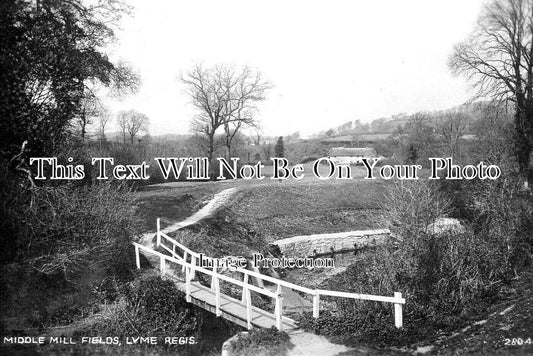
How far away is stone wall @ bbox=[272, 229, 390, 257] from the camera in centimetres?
1844

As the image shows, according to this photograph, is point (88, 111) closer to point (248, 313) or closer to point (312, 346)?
Answer: point (248, 313)

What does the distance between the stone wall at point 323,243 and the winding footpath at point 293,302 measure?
3.38 metres

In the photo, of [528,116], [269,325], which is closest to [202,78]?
[269,325]

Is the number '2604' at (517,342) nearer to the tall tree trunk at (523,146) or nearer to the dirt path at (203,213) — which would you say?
the tall tree trunk at (523,146)

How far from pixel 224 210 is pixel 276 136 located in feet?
14.1

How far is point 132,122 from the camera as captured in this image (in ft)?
57.7

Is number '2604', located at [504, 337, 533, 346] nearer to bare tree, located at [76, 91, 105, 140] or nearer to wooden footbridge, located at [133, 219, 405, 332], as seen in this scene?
wooden footbridge, located at [133, 219, 405, 332]

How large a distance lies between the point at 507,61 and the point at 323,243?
999 cm

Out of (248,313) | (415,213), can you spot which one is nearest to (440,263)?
(415,213)

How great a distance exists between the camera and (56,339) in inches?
368

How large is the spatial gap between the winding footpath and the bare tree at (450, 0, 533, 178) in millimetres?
9754

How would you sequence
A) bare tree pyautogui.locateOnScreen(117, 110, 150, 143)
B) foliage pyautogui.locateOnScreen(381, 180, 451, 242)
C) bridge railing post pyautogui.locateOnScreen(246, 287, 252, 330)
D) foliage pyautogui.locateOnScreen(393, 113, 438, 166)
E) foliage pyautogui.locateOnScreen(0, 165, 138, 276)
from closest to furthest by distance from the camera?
bridge railing post pyautogui.locateOnScreen(246, 287, 252, 330) < foliage pyautogui.locateOnScreen(0, 165, 138, 276) < foliage pyautogui.locateOnScreen(381, 180, 451, 242) < bare tree pyautogui.locateOnScreen(117, 110, 150, 143) < foliage pyautogui.locateOnScreen(393, 113, 438, 166)

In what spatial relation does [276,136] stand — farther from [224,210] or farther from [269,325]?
[269,325]

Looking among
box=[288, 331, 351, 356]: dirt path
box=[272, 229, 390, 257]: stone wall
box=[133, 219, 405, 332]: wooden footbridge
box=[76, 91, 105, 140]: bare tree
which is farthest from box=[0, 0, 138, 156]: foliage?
box=[272, 229, 390, 257]: stone wall
